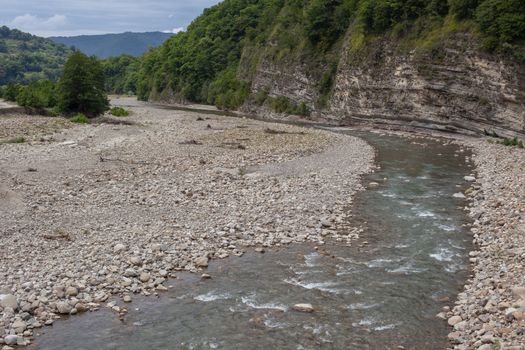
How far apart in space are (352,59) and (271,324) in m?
51.2

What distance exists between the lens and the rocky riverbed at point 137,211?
12586 millimetres

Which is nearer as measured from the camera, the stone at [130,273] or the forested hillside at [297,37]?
the stone at [130,273]

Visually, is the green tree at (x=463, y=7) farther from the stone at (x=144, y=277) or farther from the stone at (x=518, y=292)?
the stone at (x=144, y=277)

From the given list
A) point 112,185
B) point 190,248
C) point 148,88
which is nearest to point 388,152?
point 112,185

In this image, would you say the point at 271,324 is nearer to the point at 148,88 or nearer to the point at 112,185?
the point at 112,185

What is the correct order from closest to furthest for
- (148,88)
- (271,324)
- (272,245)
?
(271,324) < (272,245) < (148,88)

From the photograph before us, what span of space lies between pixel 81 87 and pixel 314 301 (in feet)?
159

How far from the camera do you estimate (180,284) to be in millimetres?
13422

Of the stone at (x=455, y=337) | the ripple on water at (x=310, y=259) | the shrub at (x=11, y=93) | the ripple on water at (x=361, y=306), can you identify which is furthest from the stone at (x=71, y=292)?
the shrub at (x=11, y=93)

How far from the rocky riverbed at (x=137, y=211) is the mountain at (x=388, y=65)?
13.4 metres

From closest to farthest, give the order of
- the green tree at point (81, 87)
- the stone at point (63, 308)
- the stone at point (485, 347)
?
the stone at point (485, 347) → the stone at point (63, 308) → the green tree at point (81, 87)

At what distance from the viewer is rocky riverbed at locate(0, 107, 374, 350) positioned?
12.6m

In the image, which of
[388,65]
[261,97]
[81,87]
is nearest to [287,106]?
[261,97]

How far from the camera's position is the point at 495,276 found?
1310 centimetres
